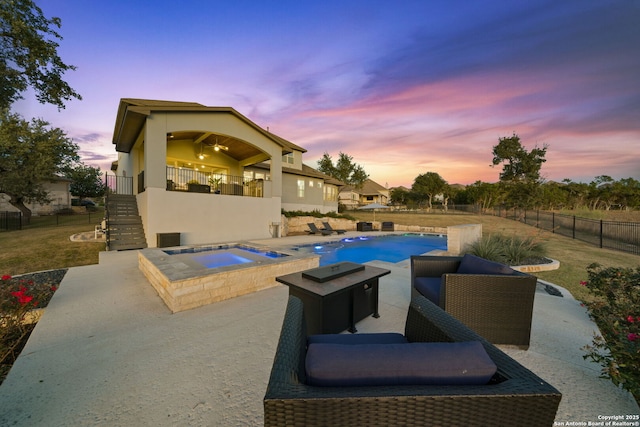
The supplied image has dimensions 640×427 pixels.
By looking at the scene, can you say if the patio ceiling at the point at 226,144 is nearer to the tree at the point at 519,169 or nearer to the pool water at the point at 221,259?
the pool water at the point at 221,259

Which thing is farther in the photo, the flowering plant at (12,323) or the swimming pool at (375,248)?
Answer: the swimming pool at (375,248)

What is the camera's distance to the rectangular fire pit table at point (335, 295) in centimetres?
303

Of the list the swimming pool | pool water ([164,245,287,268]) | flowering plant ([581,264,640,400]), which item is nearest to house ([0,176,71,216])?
pool water ([164,245,287,268])

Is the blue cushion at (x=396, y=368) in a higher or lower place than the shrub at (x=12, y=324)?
higher

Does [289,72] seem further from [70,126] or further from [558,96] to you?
[70,126]

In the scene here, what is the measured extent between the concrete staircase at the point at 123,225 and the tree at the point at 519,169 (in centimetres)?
3092

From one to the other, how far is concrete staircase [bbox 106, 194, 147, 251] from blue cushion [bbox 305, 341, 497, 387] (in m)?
11.6

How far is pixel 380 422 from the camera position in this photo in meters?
1.07

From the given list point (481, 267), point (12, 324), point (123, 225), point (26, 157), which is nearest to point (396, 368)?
point (481, 267)

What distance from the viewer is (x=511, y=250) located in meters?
6.93

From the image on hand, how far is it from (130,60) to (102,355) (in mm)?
14218

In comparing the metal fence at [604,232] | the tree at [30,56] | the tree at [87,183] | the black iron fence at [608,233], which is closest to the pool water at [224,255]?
the tree at [30,56]

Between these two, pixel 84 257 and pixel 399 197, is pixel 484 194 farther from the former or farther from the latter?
pixel 84 257

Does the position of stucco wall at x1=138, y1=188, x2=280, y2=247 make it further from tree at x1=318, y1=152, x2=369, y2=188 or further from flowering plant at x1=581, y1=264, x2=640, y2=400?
tree at x1=318, y1=152, x2=369, y2=188
